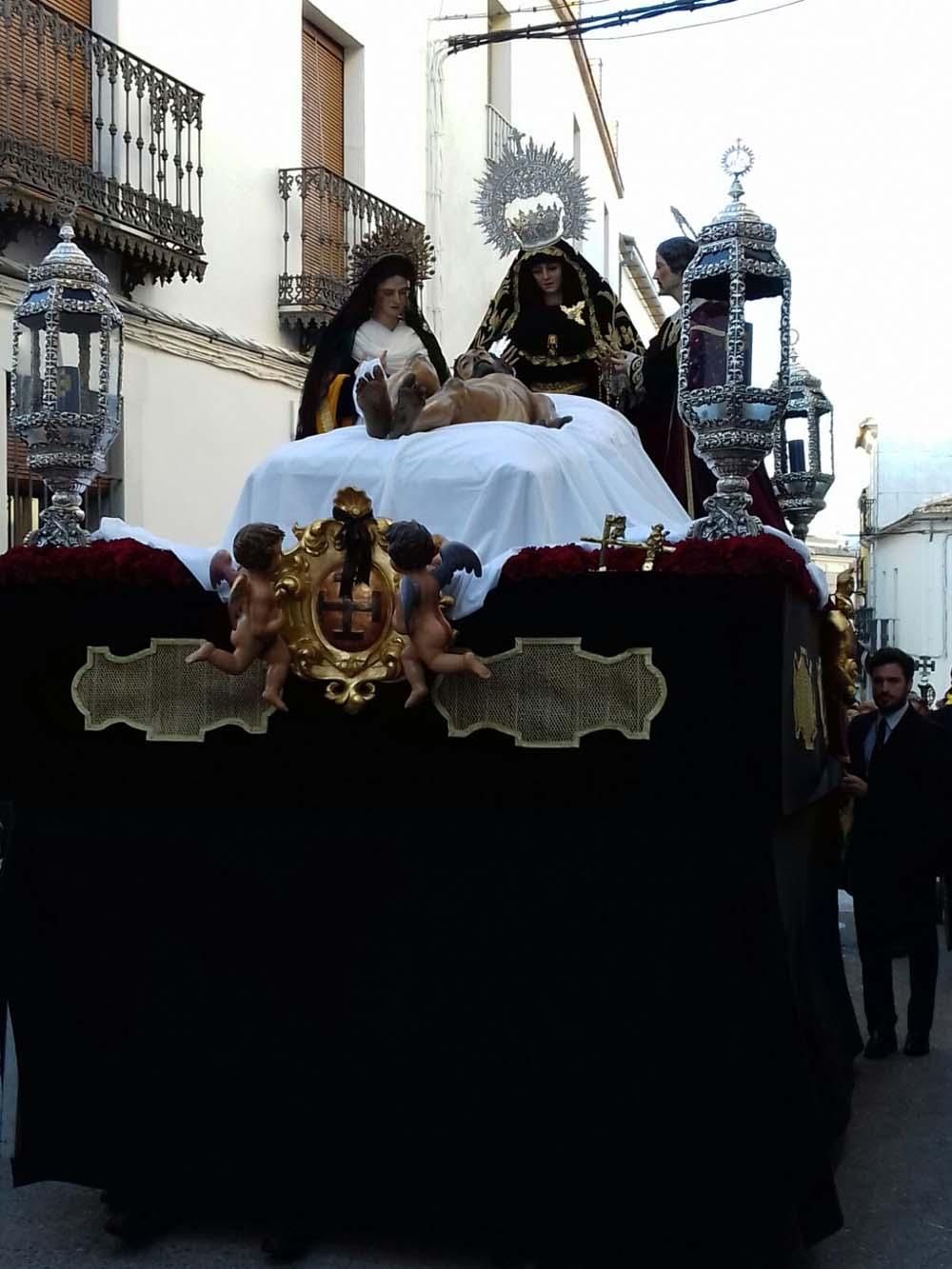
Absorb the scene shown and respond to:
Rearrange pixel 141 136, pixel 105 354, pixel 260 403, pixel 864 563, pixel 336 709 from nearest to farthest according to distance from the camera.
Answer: pixel 336 709
pixel 105 354
pixel 141 136
pixel 260 403
pixel 864 563

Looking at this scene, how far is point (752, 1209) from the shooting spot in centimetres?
356

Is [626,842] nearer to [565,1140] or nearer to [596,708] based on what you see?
[596,708]

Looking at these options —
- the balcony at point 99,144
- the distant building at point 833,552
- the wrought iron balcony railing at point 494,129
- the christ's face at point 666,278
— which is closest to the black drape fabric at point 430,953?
the christ's face at point 666,278

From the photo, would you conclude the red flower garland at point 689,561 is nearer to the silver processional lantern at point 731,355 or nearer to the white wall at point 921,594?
the silver processional lantern at point 731,355

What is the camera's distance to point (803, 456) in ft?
22.4

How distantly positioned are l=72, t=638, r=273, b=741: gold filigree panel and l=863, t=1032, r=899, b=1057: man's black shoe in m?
3.14

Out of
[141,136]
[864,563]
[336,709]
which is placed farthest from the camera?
[864,563]

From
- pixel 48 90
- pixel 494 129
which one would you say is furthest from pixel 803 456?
pixel 494 129

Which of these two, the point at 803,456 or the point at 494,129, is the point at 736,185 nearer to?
the point at 803,456

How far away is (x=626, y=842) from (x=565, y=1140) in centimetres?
71

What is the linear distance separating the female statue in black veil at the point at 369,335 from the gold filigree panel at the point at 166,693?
1461 millimetres

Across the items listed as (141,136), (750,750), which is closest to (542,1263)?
(750,750)

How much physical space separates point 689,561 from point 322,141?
1039 cm

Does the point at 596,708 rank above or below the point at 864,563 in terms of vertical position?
below
